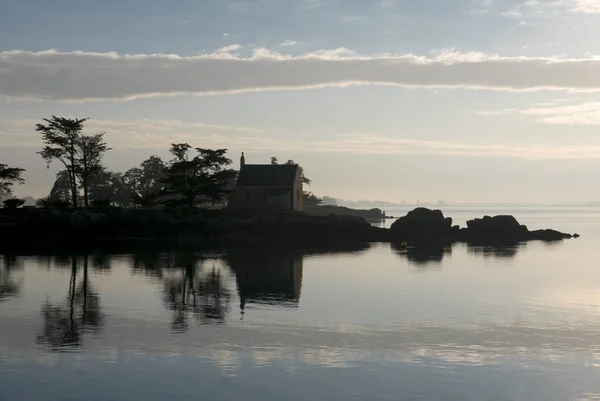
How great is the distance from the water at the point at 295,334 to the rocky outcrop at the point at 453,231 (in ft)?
132

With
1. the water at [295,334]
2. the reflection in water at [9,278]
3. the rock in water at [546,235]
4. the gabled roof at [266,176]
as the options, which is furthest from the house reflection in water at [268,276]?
the rock in water at [546,235]

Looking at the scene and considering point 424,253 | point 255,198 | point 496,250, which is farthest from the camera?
point 255,198

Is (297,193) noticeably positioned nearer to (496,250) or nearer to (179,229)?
(179,229)

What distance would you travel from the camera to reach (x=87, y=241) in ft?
259

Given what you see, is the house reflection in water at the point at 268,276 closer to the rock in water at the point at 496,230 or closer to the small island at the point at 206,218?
the small island at the point at 206,218

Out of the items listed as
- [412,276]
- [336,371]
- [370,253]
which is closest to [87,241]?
[370,253]

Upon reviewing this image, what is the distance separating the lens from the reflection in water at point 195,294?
3029cm

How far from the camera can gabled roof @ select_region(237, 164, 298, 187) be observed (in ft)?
312

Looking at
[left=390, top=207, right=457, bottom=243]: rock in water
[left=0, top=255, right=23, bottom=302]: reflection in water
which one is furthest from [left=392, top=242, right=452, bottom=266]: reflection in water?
[left=0, top=255, right=23, bottom=302]: reflection in water

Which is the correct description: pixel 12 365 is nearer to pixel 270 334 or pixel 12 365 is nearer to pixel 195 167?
pixel 270 334

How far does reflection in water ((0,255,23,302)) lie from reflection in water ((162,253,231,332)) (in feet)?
27.7

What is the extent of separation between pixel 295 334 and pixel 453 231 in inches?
2822

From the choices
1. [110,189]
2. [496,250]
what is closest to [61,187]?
[110,189]

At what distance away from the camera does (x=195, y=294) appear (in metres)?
38.0
